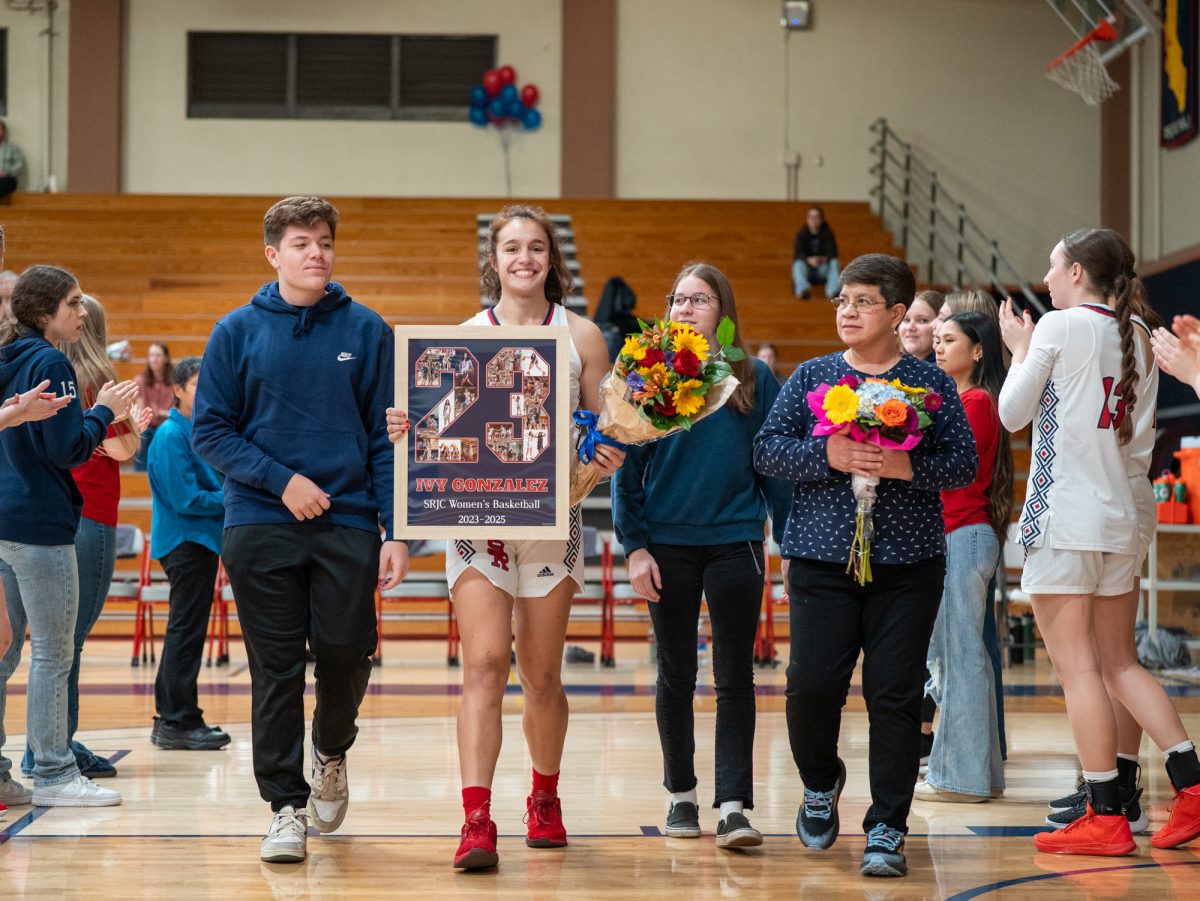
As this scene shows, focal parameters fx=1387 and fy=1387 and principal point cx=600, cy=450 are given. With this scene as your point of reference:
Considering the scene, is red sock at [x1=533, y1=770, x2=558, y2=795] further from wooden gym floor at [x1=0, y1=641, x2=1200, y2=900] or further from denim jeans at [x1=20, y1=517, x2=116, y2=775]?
denim jeans at [x1=20, y1=517, x2=116, y2=775]

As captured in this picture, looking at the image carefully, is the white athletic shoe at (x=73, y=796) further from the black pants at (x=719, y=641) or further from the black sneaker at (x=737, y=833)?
the black sneaker at (x=737, y=833)

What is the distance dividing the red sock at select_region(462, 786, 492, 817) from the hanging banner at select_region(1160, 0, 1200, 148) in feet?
39.8

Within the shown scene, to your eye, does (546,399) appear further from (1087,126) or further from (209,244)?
(1087,126)

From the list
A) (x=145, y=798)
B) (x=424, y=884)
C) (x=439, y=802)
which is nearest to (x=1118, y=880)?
(x=424, y=884)

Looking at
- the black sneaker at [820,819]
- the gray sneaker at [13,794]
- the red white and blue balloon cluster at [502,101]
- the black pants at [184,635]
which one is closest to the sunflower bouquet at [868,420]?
the black sneaker at [820,819]

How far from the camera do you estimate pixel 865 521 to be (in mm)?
3451

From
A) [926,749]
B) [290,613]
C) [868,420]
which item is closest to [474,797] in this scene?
[290,613]

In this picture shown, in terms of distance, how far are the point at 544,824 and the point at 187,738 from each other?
224 centimetres

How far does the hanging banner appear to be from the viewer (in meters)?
13.2

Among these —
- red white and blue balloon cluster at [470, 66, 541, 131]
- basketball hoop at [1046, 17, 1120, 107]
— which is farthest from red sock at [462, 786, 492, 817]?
red white and blue balloon cluster at [470, 66, 541, 131]

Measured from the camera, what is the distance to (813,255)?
14.3 meters

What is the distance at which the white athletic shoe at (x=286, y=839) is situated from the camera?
351 centimetres

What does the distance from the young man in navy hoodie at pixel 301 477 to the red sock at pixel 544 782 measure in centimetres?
56

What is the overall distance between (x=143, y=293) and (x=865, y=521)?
40.0 feet
